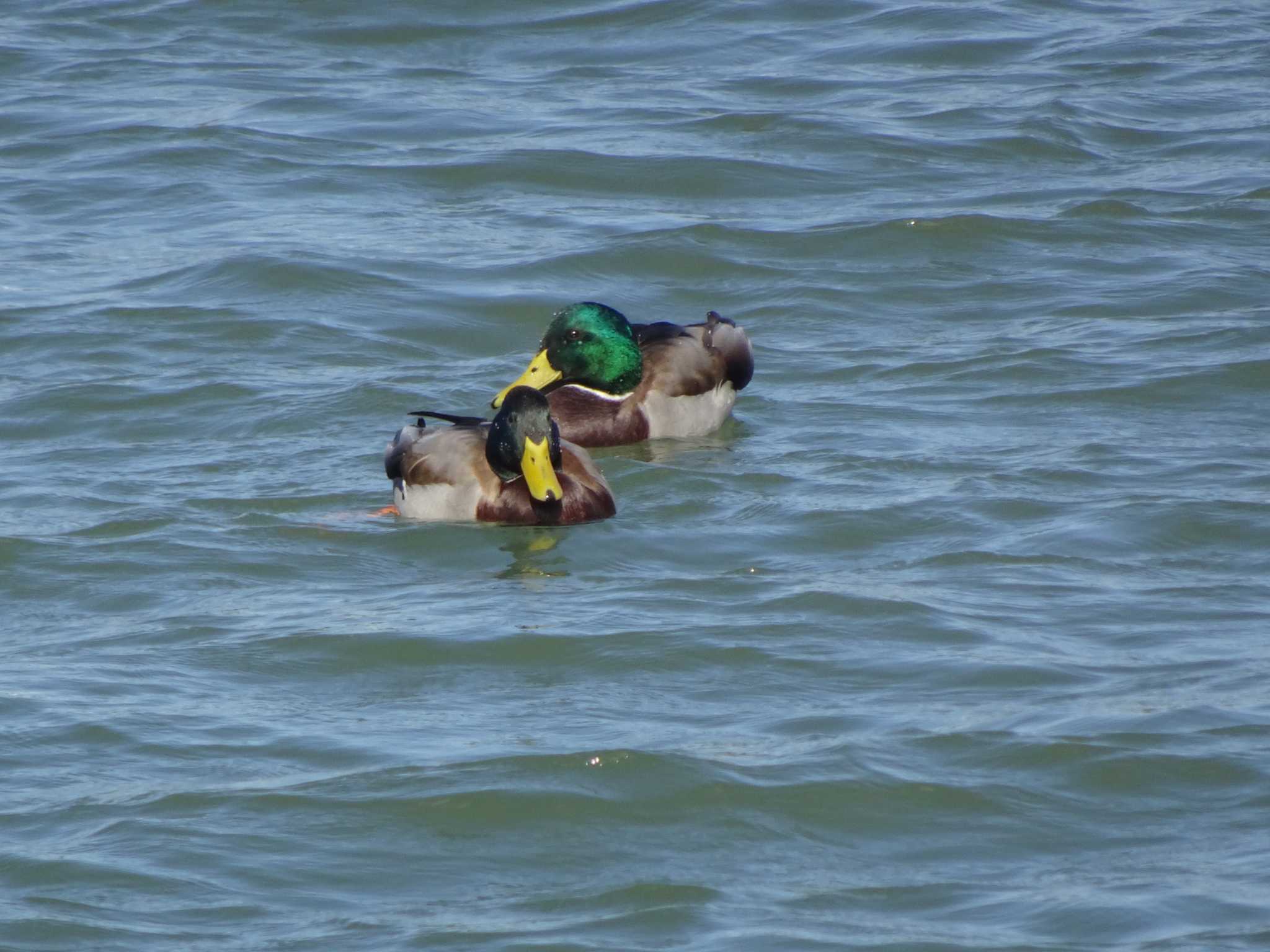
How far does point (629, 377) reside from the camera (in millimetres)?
10523

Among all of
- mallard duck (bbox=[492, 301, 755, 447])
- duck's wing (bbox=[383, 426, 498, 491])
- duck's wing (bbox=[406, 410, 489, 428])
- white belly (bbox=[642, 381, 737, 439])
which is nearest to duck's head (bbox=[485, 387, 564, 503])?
duck's wing (bbox=[383, 426, 498, 491])

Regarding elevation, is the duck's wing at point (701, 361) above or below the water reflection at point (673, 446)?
above

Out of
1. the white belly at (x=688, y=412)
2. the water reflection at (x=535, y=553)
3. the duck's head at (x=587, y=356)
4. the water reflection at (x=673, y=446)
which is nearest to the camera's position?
the water reflection at (x=535, y=553)

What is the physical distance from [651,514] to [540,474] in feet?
1.64

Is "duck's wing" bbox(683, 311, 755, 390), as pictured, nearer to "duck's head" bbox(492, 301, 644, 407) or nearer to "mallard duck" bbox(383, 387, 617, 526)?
"duck's head" bbox(492, 301, 644, 407)

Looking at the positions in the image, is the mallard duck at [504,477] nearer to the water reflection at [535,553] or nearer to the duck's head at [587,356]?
the water reflection at [535,553]

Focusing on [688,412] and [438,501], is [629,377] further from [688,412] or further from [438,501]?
[438,501]

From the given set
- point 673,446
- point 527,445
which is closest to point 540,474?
point 527,445

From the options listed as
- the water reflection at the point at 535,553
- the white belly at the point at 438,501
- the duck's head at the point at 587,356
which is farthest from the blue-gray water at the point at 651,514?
the duck's head at the point at 587,356

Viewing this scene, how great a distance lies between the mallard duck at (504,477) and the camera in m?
8.70

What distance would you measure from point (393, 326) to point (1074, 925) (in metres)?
7.14

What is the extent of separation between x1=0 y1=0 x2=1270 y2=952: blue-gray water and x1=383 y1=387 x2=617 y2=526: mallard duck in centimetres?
18

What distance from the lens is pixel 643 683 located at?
674cm

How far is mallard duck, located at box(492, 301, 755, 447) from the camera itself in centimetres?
1030
